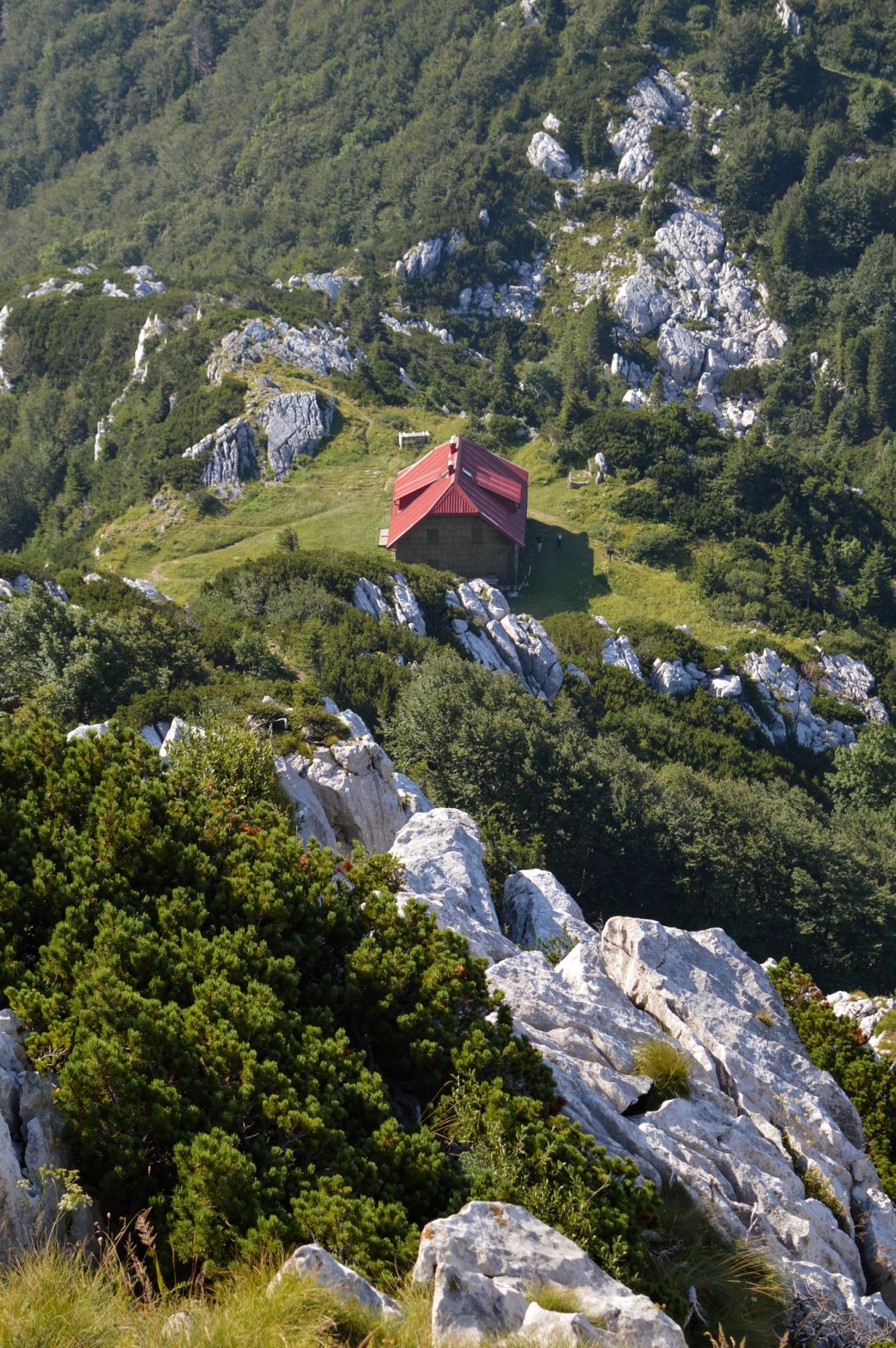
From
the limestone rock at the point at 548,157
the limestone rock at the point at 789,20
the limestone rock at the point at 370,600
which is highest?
the limestone rock at the point at 789,20

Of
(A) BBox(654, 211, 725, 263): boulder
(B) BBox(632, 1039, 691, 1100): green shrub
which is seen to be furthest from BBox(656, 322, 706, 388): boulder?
(B) BBox(632, 1039, 691, 1100): green shrub

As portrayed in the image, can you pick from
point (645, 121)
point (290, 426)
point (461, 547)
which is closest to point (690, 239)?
point (645, 121)

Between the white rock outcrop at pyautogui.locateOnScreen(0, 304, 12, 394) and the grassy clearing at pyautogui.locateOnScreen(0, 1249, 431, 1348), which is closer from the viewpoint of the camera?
the grassy clearing at pyautogui.locateOnScreen(0, 1249, 431, 1348)

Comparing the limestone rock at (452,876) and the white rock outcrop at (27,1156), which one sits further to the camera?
the limestone rock at (452,876)

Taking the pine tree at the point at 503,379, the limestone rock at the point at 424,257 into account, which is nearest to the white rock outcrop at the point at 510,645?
the pine tree at the point at 503,379

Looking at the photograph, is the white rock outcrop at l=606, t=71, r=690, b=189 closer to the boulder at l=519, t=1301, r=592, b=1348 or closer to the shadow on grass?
the shadow on grass

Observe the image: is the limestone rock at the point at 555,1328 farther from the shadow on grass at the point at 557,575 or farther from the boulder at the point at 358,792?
the shadow on grass at the point at 557,575

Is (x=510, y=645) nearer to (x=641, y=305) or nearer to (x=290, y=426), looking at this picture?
(x=290, y=426)
